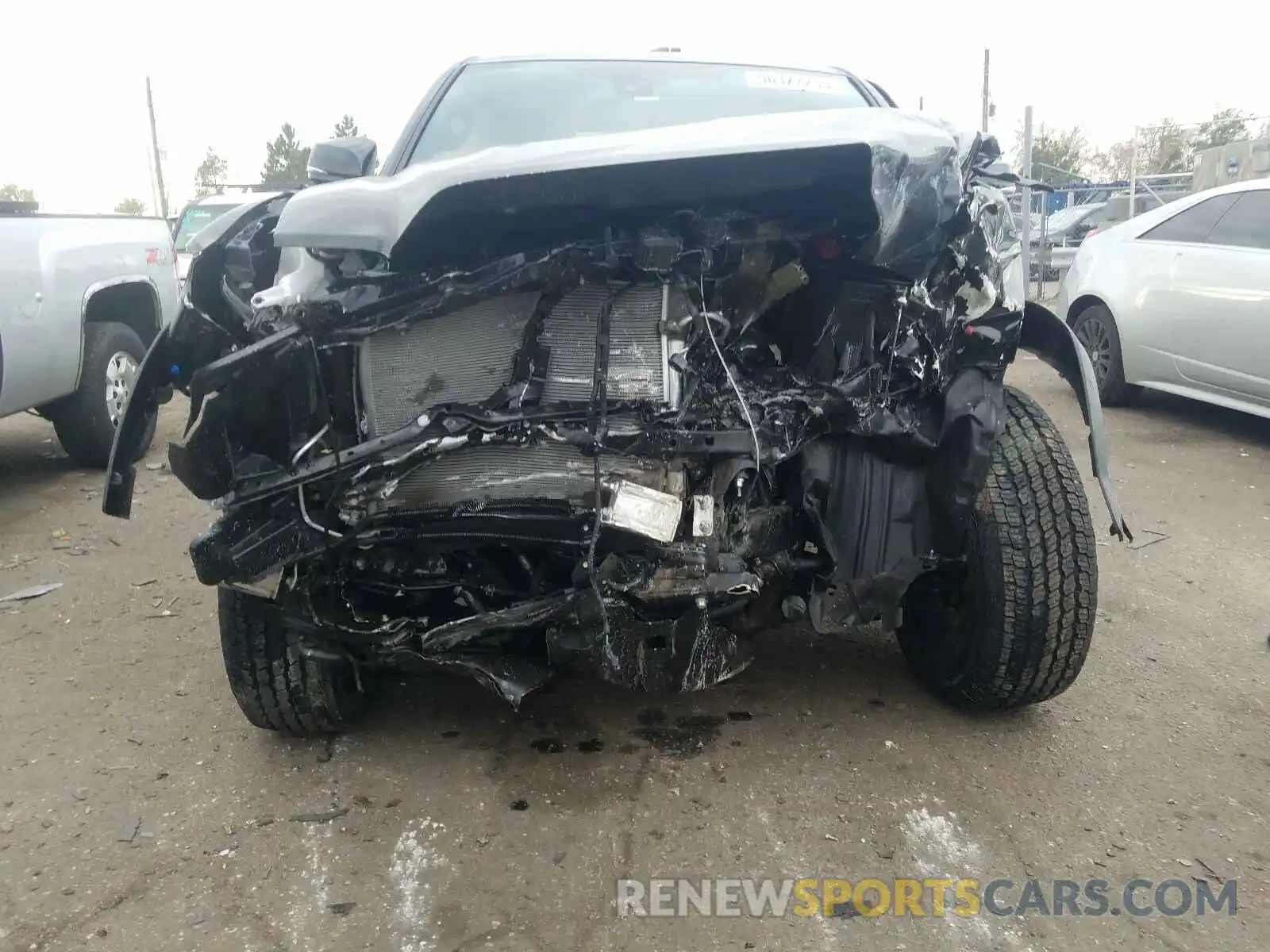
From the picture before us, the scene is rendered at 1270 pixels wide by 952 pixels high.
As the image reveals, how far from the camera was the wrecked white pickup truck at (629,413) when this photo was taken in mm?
2035

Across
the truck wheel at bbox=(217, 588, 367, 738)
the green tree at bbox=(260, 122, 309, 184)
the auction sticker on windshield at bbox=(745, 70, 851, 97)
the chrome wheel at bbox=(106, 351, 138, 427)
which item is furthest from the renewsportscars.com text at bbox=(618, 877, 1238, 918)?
the green tree at bbox=(260, 122, 309, 184)

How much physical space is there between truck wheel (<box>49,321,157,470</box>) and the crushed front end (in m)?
3.64

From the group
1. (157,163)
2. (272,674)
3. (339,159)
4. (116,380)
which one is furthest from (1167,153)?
(157,163)

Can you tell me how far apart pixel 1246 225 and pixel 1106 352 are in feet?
3.98

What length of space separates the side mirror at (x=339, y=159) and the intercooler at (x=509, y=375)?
99 centimetres

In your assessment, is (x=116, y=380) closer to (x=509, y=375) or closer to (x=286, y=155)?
(x=509, y=375)

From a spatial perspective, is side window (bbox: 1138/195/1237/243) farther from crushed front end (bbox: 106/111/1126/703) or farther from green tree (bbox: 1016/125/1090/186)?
green tree (bbox: 1016/125/1090/186)

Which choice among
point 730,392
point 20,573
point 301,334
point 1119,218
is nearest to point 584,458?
point 730,392

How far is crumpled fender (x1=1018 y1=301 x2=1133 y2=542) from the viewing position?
2.43 meters

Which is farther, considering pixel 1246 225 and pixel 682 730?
pixel 1246 225

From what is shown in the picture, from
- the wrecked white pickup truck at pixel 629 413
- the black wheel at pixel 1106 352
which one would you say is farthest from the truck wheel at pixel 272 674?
the black wheel at pixel 1106 352

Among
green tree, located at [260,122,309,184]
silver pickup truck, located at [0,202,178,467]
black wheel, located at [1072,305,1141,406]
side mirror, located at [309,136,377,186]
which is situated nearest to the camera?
side mirror, located at [309,136,377,186]

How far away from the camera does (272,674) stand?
2646 mm

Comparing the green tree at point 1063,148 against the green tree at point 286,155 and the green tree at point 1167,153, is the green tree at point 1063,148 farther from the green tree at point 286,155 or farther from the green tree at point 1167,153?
the green tree at point 286,155
